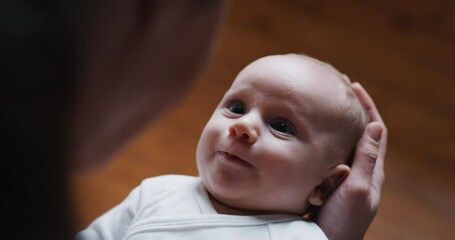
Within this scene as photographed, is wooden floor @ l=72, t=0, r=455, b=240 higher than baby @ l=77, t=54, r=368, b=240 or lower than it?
lower

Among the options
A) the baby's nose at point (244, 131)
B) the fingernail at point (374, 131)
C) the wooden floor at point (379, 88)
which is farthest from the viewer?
the wooden floor at point (379, 88)

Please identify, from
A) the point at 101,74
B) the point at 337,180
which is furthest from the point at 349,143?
the point at 101,74

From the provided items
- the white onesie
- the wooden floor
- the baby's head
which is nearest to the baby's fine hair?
the baby's head

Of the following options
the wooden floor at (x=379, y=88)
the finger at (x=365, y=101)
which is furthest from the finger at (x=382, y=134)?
the wooden floor at (x=379, y=88)

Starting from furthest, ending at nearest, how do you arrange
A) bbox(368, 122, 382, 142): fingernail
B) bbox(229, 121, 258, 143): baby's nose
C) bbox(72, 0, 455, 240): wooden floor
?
bbox(72, 0, 455, 240): wooden floor
bbox(368, 122, 382, 142): fingernail
bbox(229, 121, 258, 143): baby's nose

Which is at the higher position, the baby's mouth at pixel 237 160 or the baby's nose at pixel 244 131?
the baby's nose at pixel 244 131

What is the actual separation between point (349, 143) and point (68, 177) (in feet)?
1.93

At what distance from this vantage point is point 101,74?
0.52 m

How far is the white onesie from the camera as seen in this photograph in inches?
36.7

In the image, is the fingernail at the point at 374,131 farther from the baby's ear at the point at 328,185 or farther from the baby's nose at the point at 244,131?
the baby's nose at the point at 244,131

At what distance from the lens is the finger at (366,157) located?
1.02m

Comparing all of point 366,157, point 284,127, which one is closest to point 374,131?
point 366,157

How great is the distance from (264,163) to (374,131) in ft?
0.69

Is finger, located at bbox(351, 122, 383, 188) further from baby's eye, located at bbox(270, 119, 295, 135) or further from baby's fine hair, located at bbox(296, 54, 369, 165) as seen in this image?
baby's eye, located at bbox(270, 119, 295, 135)
